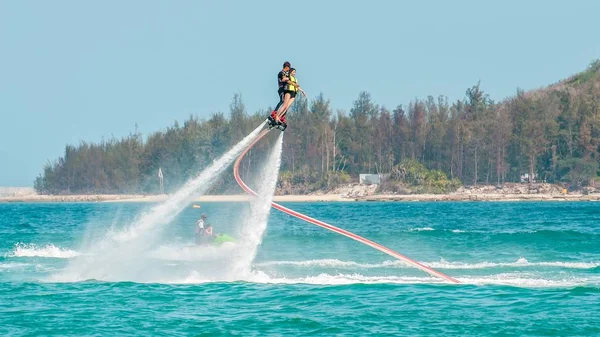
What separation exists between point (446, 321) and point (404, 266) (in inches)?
494

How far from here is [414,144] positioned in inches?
4914

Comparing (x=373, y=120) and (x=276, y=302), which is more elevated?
(x=373, y=120)

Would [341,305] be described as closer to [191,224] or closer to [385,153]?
[191,224]

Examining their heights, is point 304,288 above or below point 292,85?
below

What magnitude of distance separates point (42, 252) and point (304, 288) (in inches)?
763

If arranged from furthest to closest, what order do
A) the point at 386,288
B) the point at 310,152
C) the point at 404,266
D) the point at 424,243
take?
the point at 310,152 < the point at 424,243 < the point at 404,266 < the point at 386,288

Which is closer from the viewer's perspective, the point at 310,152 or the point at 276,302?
the point at 276,302

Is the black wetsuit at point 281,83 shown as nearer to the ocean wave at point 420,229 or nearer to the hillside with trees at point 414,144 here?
the ocean wave at point 420,229

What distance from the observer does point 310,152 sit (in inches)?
4921

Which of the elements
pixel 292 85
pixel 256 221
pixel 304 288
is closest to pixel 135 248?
pixel 256 221

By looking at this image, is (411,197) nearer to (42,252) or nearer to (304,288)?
(42,252)

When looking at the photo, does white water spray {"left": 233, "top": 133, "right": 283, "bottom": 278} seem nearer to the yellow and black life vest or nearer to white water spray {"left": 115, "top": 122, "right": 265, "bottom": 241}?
white water spray {"left": 115, "top": 122, "right": 265, "bottom": 241}

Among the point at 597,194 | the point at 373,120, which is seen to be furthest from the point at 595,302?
the point at 373,120

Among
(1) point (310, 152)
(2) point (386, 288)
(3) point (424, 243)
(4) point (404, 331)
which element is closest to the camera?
(4) point (404, 331)
